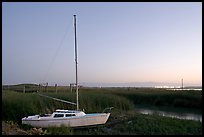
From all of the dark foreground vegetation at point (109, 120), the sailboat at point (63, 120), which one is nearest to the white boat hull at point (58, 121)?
the sailboat at point (63, 120)

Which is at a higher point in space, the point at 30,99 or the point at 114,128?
the point at 30,99

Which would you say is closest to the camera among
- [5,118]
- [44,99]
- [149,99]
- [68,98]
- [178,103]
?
[5,118]

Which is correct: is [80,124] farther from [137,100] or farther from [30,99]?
[137,100]

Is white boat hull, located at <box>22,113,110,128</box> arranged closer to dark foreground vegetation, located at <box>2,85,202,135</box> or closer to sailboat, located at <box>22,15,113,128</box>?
sailboat, located at <box>22,15,113,128</box>

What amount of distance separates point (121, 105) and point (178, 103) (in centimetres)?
891

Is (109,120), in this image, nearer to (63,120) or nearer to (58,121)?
(63,120)

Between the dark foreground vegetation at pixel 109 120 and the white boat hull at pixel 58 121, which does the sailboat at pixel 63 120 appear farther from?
the dark foreground vegetation at pixel 109 120

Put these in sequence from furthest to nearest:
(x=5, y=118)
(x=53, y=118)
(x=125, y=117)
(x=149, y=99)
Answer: (x=149, y=99) → (x=125, y=117) → (x=5, y=118) → (x=53, y=118)

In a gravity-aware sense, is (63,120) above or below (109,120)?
above

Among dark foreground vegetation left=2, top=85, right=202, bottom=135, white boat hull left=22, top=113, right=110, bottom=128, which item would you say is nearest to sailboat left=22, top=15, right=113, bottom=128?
white boat hull left=22, top=113, right=110, bottom=128

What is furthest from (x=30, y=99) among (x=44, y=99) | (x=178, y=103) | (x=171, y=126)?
(x=178, y=103)

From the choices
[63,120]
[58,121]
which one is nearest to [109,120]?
[63,120]

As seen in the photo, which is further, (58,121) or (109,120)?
(109,120)

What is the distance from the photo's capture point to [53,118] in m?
14.1
